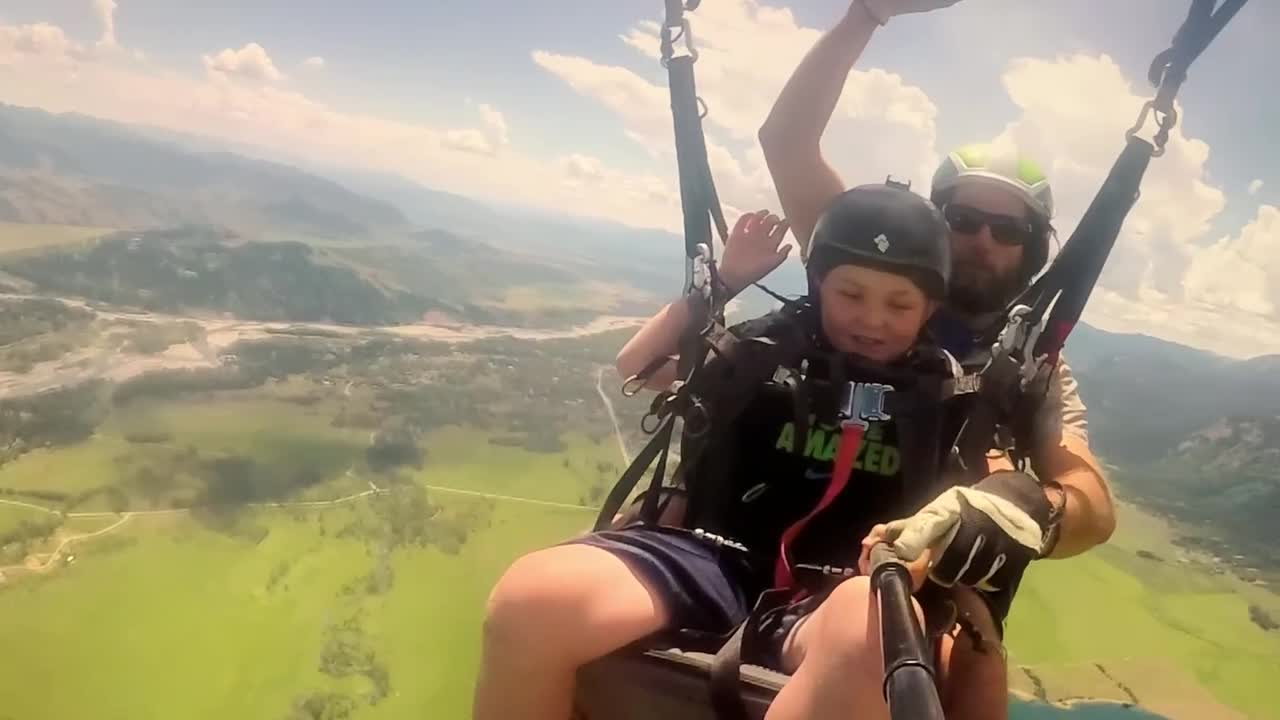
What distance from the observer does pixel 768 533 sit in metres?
1.35

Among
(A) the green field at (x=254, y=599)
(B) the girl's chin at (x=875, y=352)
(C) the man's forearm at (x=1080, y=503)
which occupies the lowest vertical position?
(A) the green field at (x=254, y=599)

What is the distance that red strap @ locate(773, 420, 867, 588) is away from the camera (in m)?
1.25

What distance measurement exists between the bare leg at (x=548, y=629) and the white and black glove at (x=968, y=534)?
1.21 feet

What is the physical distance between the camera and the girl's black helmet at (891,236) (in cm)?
128

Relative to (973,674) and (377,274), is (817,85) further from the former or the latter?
(377,274)

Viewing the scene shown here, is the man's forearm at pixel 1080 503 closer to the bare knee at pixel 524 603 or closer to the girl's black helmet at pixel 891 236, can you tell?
the girl's black helmet at pixel 891 236

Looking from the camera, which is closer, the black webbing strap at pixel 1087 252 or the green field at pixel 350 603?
the black webbing strap at pixel 1087 252

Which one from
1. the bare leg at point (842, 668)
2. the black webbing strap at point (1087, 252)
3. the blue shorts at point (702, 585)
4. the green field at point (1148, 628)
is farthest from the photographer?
the green field at point (1148, 628)

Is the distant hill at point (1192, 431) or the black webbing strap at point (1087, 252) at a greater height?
the black webbing strap at point (1087, 252)

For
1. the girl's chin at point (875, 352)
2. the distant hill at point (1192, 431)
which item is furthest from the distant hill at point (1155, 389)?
the girl's chin at point (875, 352)

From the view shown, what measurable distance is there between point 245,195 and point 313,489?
6207cm

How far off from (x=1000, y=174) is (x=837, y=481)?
27.9 inches

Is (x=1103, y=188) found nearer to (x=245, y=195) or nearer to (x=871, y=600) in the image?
(x=871, y=600)

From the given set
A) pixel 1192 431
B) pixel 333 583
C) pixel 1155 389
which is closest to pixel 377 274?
pixel 333 583
